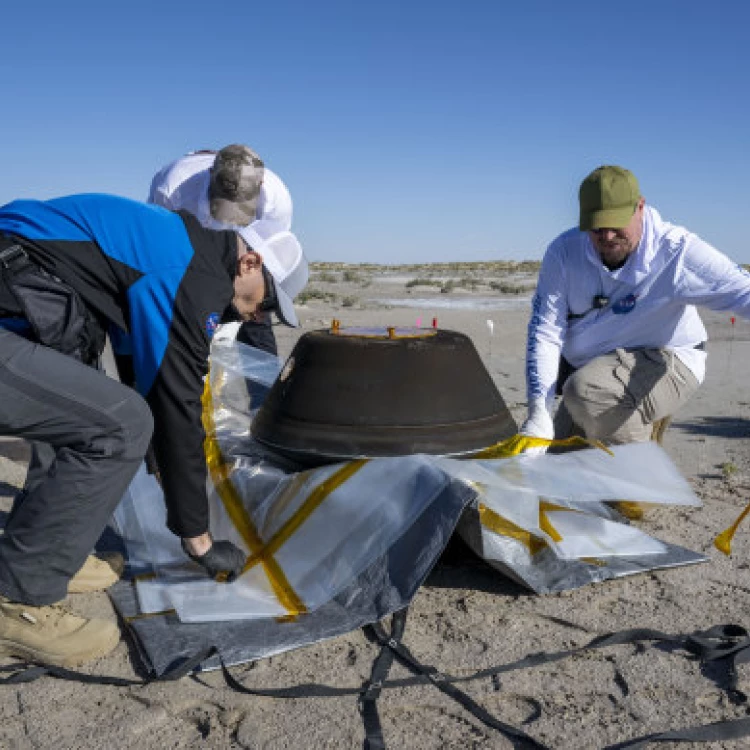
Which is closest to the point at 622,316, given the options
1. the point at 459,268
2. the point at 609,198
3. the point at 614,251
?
the point at 614,251

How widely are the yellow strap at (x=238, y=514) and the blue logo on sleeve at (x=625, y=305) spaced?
6.68 ft

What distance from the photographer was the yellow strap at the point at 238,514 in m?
3.17

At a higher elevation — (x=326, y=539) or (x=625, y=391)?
(x=625, y=391)

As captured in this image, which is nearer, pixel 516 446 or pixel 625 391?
pixel 516 446

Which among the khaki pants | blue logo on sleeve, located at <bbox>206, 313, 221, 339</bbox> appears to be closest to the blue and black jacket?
blue logo on sleeve, located at <bbox>206, 313, 221, 339</bbox>

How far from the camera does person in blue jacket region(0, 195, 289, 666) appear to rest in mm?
2654

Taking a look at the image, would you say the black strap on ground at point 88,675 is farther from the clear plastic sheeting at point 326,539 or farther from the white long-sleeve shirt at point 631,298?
the white long-sleeve shirt at point 631,298

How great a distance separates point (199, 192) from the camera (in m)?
4.45

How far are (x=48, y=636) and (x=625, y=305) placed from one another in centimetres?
296

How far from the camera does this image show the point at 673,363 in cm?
439

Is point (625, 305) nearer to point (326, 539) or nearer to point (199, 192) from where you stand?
point (326, 539)

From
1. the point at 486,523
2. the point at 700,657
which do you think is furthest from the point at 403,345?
the point at 700,657

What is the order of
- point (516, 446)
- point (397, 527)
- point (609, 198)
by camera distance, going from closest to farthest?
point (397, 527)
point (516, 446)
point (609, 198)

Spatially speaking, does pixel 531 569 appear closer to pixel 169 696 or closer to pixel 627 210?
pixel 169 696
